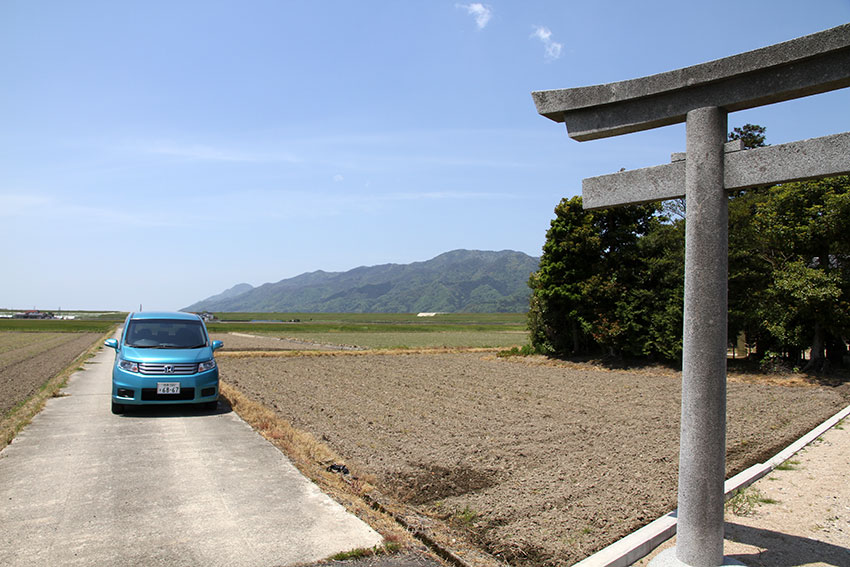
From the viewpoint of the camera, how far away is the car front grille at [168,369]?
961 cm

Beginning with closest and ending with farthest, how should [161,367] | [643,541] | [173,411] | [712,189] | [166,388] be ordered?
[712,189] < [643,541] < [166,388] < [161,367] < [173,411]

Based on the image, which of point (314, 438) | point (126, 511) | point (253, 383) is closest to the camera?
Result: point (126, 511)

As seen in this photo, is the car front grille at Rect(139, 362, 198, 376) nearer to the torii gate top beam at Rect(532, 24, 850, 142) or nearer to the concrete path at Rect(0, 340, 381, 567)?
the concrete path at Rect(0, 340, 381, 567)

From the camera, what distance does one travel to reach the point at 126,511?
16.2 ft

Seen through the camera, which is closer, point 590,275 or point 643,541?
point 643,541

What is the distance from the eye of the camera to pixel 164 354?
32.8 ft

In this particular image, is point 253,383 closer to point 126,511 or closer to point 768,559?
point 126,511

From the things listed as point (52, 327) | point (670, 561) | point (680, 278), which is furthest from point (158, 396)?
point (52, 327)

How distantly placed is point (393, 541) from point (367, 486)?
1698 mm

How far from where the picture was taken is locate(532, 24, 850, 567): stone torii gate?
3719 millimetres

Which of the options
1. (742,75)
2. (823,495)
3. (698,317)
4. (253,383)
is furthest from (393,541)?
(253,383)

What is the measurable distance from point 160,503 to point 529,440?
204 inches

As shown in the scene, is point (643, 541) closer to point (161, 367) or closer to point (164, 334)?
point (161, 367)

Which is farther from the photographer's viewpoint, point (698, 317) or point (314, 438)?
point (314, 438)
